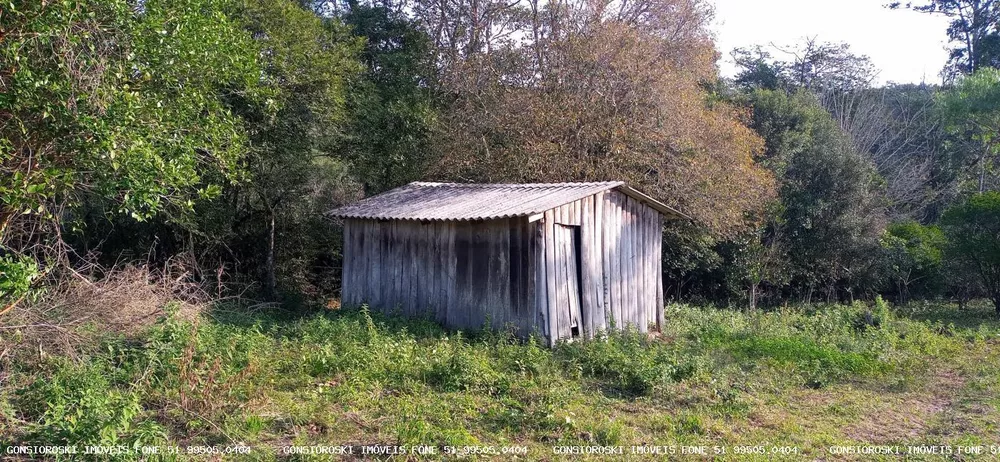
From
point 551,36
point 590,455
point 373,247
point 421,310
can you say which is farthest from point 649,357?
point 551,36

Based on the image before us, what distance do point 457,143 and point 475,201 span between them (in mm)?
4612

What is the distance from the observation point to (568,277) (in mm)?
9852

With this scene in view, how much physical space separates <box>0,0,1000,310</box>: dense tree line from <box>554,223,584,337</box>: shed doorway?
444cm

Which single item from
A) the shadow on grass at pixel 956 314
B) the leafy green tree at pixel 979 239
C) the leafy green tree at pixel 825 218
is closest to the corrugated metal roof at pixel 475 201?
the shadow on grass at pixel 956 314

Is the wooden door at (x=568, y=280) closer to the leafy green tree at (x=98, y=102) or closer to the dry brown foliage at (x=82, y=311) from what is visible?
the leafy green tree at (x=98, y=102)

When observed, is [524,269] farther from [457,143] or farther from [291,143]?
[291,143]

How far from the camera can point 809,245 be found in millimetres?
18766

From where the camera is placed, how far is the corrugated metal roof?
9.53 meters

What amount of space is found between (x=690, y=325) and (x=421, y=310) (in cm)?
485

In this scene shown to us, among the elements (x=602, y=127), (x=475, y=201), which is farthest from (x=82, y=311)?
(x=602, y=127)

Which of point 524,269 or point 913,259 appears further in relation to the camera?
point 913,259

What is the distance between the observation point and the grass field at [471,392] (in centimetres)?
572

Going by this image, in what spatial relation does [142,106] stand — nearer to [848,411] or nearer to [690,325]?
[848,411]

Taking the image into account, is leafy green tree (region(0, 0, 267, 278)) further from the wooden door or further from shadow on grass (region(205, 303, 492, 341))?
the wooden door
